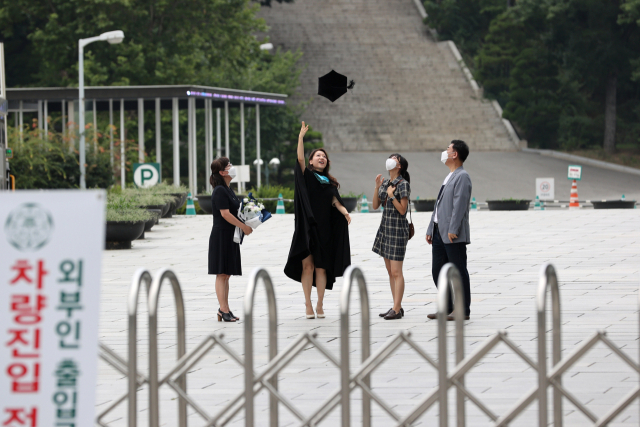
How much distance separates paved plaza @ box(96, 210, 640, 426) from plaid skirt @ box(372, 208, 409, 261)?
0.65 m

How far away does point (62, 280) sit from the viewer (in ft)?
13.1

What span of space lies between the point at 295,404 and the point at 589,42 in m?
46.6

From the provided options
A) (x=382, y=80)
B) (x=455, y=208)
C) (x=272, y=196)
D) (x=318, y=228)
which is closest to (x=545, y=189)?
(x=272, y=196)

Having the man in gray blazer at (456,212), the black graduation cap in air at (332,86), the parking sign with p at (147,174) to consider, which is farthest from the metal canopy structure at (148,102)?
the man in gray blazer at (456,212)

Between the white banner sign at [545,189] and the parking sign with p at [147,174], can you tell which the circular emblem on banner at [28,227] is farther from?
the white banner sign at [545,189]

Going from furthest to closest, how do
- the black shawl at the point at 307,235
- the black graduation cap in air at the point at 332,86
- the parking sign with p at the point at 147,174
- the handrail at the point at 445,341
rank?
the parking sign with p at the point at 147,174 → the black graduation cap in air at the point at 332,86 → the black shawl at the point at 307,235 → the handrail at the point at 445,341

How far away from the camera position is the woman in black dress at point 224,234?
9328 millimetres

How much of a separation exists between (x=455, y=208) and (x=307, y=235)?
4.78 feet

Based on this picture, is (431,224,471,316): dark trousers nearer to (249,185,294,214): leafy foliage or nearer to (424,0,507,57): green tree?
(249,185,294,214): leafy foliage

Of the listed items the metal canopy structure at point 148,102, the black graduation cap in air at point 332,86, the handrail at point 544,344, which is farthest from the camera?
the metal canopy structure at point 148,102

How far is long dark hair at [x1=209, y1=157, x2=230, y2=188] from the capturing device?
9.31m

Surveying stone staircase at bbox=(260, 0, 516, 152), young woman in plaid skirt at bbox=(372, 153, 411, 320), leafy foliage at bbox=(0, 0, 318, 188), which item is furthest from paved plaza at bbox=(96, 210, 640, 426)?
stone staircase at bbox=(260, 0, 516, 152)

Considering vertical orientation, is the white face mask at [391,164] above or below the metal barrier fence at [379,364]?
above

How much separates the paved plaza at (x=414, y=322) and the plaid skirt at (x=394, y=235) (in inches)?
25.7
